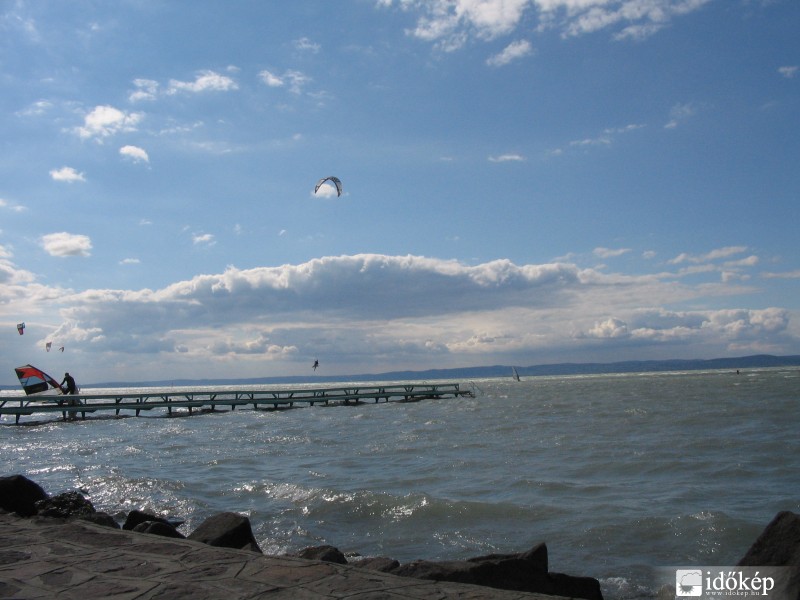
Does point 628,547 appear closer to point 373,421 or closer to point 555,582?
point 555,582

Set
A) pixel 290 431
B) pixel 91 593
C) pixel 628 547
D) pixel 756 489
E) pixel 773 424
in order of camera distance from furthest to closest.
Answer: pixel 290 431, pixel 773 424, pixel 756 489, pixel 628 547, pixel 91 593

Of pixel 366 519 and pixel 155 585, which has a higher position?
pixel 155 585

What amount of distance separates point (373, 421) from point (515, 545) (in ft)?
69.6

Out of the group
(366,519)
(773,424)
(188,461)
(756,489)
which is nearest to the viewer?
(366,519)

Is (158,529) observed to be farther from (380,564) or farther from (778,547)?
(778,547)

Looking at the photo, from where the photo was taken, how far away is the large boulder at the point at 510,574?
17.7 ft

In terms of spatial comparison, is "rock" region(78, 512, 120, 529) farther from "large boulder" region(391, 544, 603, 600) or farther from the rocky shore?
"large boulder" region(391, 544, 603, 600)

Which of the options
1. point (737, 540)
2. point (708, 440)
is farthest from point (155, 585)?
point (708, 440)

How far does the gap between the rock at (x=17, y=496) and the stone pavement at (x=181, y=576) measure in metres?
2.67

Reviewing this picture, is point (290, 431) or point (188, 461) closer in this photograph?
point (188, 461)

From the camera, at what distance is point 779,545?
5.33m

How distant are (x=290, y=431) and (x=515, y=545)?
17.4 metres

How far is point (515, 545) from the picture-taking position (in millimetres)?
8266

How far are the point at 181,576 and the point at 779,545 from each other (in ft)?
15.4
